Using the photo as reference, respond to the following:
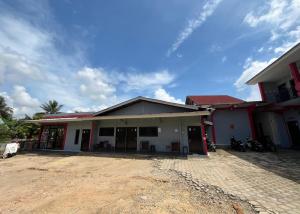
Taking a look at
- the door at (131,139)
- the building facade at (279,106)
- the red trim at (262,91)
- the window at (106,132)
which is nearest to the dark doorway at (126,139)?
the door at (131,139)

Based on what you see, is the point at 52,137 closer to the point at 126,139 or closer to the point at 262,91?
the point at 126,139

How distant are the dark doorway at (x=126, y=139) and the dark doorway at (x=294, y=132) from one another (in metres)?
13.5

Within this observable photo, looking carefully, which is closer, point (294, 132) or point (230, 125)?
point (294, 132)

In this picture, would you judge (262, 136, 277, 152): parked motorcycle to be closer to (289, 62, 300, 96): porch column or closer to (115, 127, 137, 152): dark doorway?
(289, 62, 300, 96): porch column

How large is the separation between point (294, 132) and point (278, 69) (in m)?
5.60

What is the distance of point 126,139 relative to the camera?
1338cm

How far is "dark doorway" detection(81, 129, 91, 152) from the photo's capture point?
14.2m

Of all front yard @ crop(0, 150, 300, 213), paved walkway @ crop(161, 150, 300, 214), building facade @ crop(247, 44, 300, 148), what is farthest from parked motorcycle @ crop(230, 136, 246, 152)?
front yard @ crop(0, 150, 300, 213)

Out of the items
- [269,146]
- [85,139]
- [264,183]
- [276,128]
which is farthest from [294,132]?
[85,139]

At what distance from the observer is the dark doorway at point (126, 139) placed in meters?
13.1

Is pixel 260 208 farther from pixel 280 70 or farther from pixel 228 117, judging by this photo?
pixel 280 70

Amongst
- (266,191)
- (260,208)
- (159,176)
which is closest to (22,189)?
(159,176)

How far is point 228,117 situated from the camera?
14.5 m

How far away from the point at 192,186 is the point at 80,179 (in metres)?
4.44
